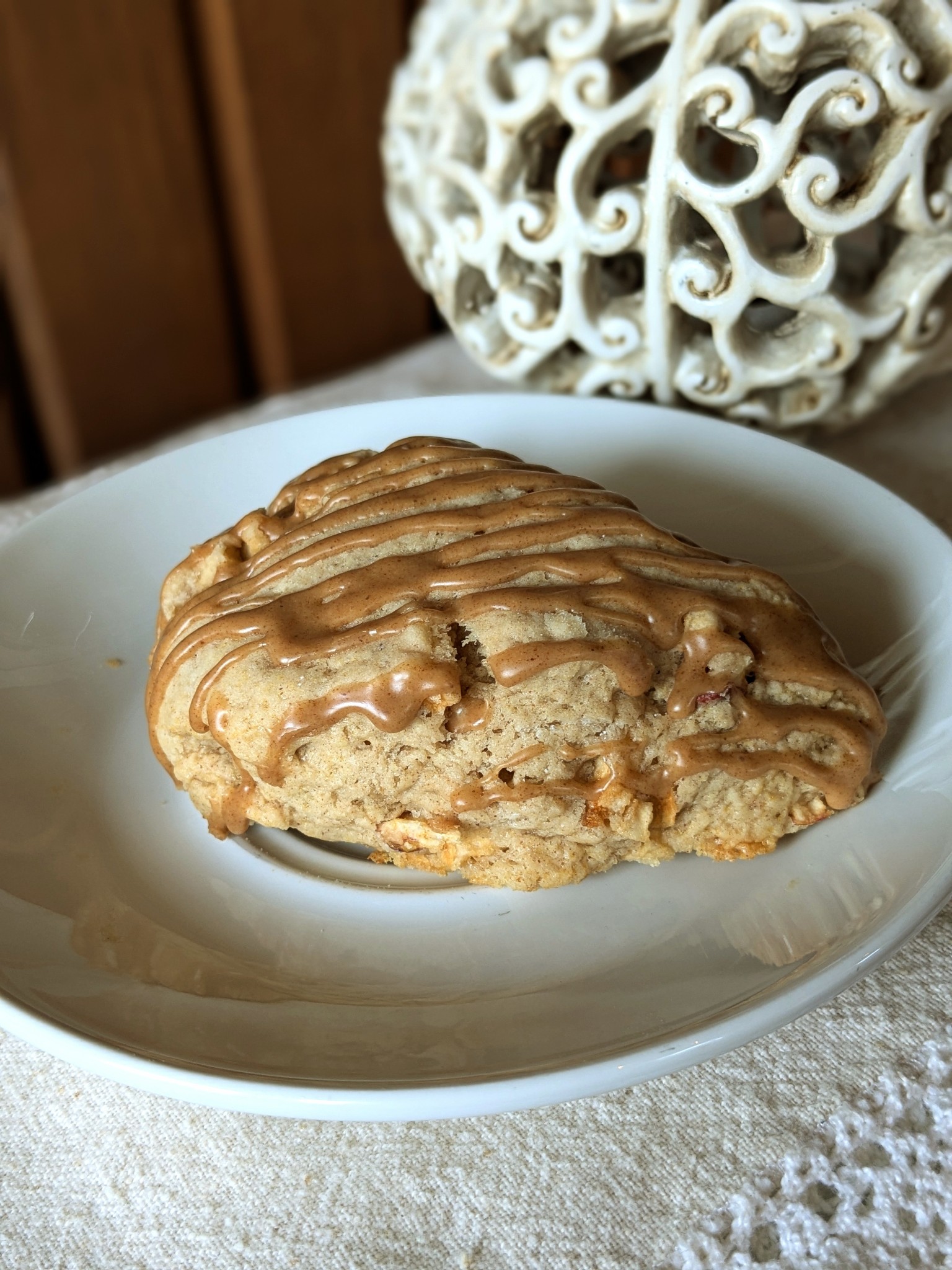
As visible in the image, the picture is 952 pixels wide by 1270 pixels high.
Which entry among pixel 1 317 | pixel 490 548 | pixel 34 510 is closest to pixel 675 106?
pixel 490 548

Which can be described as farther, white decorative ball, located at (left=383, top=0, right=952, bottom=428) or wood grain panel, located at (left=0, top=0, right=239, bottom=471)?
wood grain panel, located at (left=0, top=0, right=239, bottom=471)

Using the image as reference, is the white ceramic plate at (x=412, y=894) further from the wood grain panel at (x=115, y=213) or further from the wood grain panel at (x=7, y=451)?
the wood grain panel at (x=7, y=451)

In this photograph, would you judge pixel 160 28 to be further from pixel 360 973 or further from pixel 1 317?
pixel 360 973

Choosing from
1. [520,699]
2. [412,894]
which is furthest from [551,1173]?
[520,699]

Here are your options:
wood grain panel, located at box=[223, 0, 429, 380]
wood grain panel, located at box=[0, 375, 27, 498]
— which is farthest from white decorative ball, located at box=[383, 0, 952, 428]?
wood grain panel, located at box=[0, 375, 27, 498]

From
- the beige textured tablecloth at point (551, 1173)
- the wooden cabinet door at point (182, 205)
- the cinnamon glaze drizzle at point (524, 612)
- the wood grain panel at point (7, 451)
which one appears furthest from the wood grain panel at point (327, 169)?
the beige textured tablecloth at point (551, 1173)

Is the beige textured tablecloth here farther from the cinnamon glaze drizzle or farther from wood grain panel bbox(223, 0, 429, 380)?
wood grain panel bbox(223, 0, 429, 380)

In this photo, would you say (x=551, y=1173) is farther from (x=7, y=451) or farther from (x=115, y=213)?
(x=7, y=451)

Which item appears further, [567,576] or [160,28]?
[160,28]
